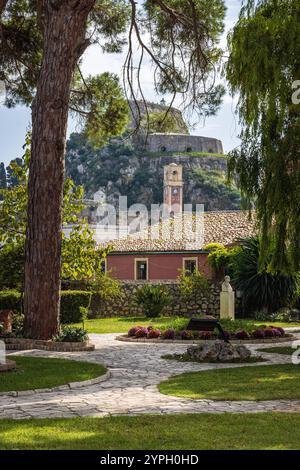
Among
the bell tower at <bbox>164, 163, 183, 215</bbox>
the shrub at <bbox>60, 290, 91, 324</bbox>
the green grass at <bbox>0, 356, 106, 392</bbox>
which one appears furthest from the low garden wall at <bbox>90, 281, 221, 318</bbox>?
the bell tower at <bbox>164, 163, 183, 215</bbox>

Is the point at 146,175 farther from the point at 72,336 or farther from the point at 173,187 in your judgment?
the point at 72,336

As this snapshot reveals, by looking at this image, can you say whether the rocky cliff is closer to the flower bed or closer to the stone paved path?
the flower bed

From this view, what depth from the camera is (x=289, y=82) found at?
1312 cm

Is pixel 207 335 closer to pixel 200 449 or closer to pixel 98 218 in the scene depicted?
pixel 200 449

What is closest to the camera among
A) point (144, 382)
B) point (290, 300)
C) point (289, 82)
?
point (144, 382)

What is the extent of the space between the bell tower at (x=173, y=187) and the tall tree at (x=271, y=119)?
64011mm

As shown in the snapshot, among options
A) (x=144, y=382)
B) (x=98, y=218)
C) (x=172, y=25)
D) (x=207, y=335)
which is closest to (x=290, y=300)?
(x=207, y=335)

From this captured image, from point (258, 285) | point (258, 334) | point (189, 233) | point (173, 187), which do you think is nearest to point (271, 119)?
point (258, 334)

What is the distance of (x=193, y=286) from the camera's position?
28.7 m

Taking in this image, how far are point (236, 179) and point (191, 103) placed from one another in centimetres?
481

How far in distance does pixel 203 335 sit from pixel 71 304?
8509mm

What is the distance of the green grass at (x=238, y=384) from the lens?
30.2ft

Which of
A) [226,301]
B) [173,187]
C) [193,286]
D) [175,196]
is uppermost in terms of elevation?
[173,187]

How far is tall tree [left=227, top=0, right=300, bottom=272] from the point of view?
1315 centimetres
